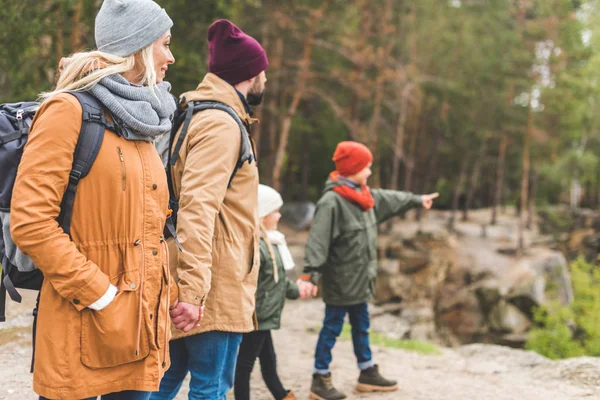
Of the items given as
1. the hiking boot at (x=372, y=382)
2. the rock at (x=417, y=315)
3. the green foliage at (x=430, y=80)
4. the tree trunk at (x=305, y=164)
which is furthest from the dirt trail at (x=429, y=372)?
the tree trunk at (x=305, y=164)

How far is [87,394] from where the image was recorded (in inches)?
89.0

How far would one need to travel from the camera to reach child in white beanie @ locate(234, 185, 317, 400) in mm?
4660

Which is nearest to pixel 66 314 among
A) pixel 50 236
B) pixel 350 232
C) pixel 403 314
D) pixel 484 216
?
pixel 50 236

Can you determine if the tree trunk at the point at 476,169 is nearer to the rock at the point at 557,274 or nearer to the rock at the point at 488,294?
the rock at the point at 557,274

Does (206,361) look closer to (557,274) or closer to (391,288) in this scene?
(391,288)

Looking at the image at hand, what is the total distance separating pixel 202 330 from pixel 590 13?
3243 cm

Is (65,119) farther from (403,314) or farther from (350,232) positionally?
(403,314)

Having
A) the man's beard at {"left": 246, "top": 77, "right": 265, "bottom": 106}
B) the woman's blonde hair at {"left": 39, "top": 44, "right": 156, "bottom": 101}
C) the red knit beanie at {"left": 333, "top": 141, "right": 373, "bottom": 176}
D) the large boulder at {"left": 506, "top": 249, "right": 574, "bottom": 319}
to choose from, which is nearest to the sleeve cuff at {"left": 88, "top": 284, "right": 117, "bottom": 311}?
the woman's blonde hair at {"left": 39, "top": 44, "right": 156, "bottom": 101}

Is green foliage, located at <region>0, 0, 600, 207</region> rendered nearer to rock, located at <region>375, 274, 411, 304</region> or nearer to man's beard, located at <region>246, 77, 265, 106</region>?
rock, located at <region>375, 274, 411, 304</region>

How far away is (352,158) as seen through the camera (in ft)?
18.6

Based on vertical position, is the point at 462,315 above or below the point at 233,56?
below

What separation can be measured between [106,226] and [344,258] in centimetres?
352

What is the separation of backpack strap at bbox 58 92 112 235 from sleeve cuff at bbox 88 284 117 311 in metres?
0.25

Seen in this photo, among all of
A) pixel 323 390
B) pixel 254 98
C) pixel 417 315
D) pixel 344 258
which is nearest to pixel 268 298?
pixel 344 258
